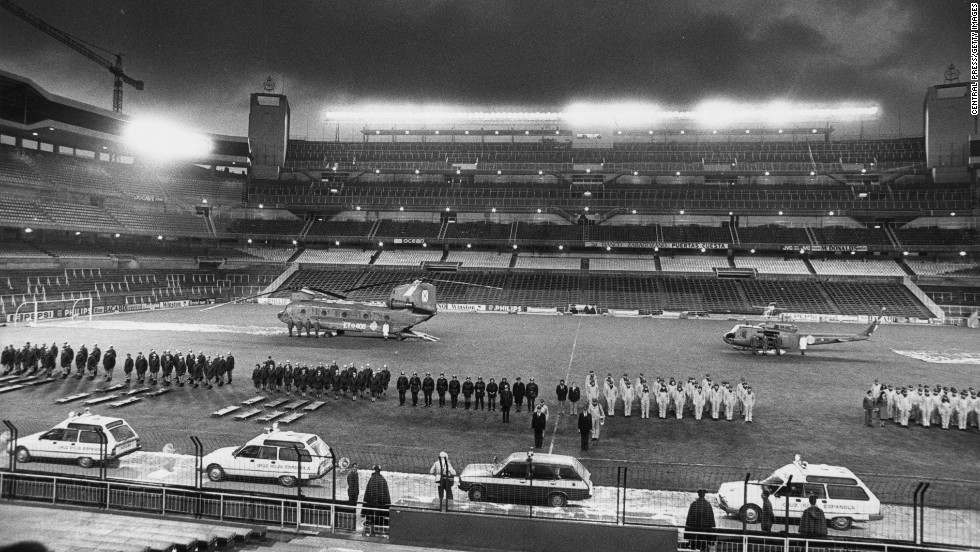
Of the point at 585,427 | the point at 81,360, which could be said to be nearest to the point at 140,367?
the point at 81,360

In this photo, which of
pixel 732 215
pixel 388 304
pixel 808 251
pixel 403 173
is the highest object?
pixel 403 173

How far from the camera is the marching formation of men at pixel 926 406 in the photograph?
17031 millimetres

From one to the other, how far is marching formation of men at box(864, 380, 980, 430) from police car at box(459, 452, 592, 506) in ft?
40.2

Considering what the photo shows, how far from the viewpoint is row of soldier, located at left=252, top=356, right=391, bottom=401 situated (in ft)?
65.7

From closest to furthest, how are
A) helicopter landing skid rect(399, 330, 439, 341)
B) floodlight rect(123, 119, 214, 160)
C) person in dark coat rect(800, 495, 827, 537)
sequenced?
person in dark coat rect(800, 495, 827, 537), helicopter landing skid rect(399, 330, 439, 341), floodlight rect(123, 119, 214, 160)

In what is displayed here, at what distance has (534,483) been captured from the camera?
11219 mm

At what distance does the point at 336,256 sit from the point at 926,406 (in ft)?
209

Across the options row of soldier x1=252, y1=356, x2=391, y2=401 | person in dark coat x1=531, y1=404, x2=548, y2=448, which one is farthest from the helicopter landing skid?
person in dark coat x1=531, y1=404, x2=548, y2=448

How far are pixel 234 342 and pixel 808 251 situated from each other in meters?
Result: 61.2

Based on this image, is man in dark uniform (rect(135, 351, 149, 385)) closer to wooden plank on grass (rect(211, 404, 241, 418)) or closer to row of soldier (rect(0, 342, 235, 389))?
row of soldier (rect(0, 342, 235, 389))

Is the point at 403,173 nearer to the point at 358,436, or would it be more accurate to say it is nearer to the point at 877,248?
the point at 877,248

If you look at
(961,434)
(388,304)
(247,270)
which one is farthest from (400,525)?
(247,270)

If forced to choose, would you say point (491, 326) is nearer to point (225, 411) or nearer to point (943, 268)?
point (225, 411)

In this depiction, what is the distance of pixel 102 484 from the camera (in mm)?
10570
